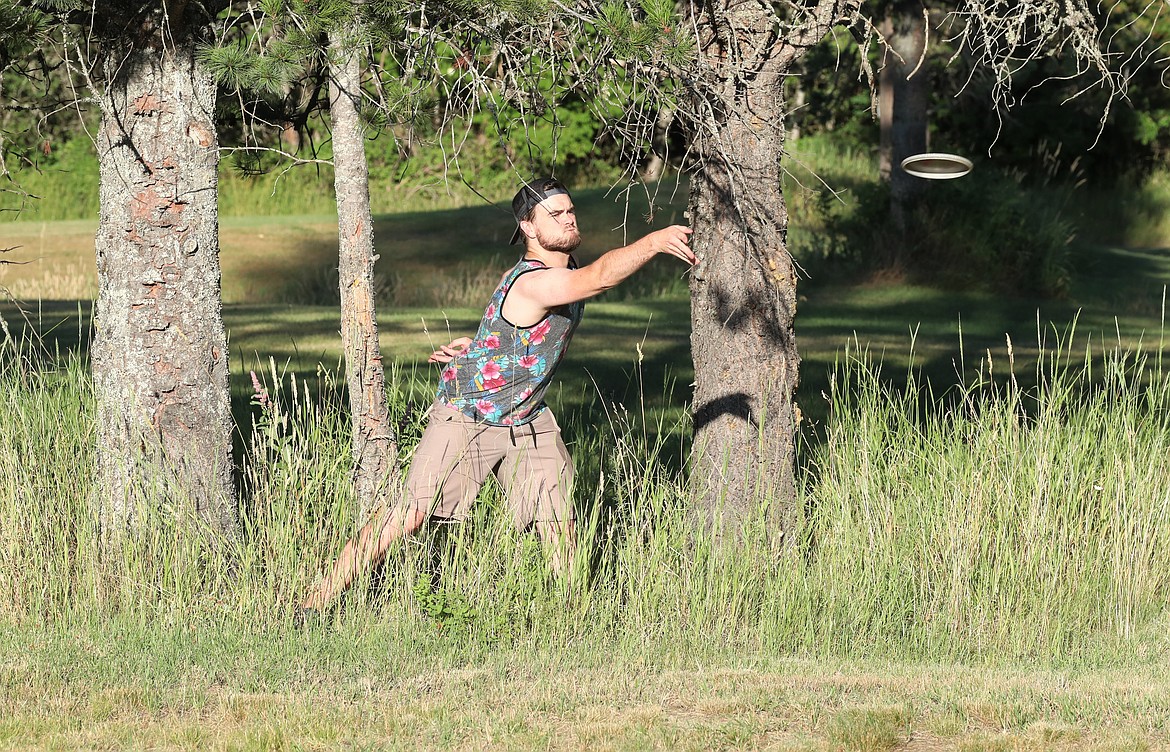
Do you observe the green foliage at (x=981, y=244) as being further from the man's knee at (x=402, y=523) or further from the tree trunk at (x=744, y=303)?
the man's knee at (x=402, y=523)

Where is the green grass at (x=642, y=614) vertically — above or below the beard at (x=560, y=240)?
below

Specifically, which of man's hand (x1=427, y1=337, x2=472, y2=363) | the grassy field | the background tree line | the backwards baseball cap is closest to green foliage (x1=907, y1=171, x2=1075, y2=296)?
the grassy field

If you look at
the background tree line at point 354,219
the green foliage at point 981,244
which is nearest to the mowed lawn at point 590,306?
the green foliage at point 981,244

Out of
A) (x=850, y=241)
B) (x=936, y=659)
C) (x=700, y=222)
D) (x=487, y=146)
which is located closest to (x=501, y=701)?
(x=936, y=659)

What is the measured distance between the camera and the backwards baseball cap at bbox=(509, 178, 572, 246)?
512 cm

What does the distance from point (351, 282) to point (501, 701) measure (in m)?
2.04

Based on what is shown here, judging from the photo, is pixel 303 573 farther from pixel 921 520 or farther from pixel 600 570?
pixel 921 520

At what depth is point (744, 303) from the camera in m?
5.73

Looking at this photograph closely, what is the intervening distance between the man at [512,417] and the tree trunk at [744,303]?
706mm

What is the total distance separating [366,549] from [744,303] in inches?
71.6

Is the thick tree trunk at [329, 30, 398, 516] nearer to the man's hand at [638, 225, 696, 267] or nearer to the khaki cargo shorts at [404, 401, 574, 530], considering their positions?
the khaki cargo shorts at [404, 401, 574, 530]

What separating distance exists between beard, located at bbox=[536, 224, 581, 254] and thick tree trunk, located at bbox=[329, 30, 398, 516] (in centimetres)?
96

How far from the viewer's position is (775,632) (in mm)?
5438

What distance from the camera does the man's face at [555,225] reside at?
200 inches
